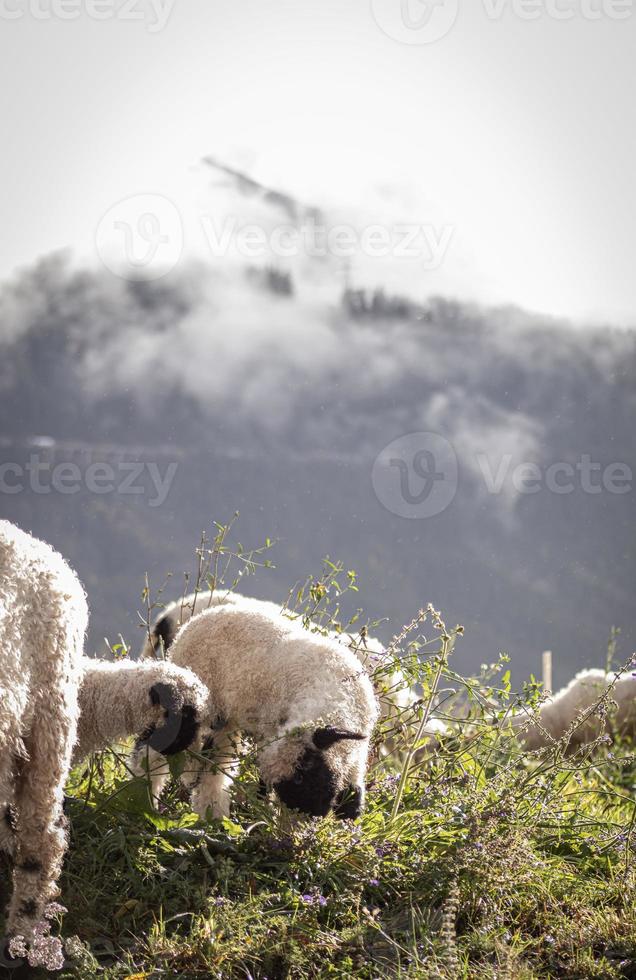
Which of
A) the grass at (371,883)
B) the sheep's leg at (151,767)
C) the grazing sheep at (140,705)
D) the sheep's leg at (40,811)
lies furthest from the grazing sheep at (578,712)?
the sheep's leg at (40,811)

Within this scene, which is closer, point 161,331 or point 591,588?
point 591,588

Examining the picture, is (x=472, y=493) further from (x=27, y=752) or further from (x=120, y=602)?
(x=27, y=752)

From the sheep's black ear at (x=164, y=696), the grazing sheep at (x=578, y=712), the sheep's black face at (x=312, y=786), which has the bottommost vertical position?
the grazing sheep at (x=578, y=712)

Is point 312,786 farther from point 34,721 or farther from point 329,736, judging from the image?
point 34,721

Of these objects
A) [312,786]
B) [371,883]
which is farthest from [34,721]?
[371,883]

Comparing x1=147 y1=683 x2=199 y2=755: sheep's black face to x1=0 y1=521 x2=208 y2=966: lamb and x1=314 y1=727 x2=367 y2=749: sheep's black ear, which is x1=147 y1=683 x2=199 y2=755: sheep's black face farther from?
x1=314 y1=727 x2=367 y2=749: sheep's black ear

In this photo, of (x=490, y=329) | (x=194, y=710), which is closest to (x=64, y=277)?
(x=490, y=329)

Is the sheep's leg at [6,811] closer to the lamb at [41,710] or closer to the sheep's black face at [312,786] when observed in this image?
the lamb at [41,710]

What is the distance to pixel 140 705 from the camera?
3438 millimetres

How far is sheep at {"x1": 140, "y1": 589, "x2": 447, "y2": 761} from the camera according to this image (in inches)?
177

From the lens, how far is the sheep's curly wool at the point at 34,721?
3072mm

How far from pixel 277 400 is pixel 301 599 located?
15554 millimetres

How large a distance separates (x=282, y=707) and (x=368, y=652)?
0.83m

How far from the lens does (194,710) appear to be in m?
3.40
